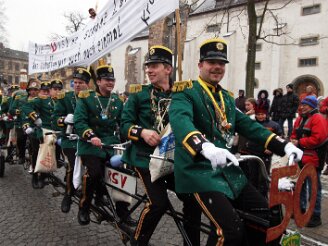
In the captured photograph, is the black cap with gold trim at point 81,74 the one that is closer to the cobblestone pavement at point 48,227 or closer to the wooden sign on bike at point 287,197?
the cobblestone pavement at point 48,227

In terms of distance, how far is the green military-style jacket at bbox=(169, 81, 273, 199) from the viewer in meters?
2.49

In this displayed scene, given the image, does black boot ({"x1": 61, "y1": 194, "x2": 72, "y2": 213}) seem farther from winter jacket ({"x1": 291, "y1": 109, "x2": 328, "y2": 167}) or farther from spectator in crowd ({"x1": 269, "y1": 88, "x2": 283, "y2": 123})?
spectator in crowd ({"x1": 269, "y1": 88, "x2": 283, "y2": 123})

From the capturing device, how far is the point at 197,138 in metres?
2.38

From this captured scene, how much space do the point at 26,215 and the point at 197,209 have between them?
3.30 metres

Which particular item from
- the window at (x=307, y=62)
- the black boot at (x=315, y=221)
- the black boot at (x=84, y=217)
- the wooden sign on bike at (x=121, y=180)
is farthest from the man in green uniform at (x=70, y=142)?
the window at (x=307, y=62)

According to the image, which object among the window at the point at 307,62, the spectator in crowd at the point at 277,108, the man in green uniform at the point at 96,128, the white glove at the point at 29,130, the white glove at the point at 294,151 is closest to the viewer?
the white glove at the point at 294,151

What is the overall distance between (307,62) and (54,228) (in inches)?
947

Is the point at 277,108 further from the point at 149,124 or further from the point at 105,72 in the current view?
the point at 149,124

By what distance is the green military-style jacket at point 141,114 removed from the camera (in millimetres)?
3568

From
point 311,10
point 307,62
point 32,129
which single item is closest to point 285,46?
point 307,62

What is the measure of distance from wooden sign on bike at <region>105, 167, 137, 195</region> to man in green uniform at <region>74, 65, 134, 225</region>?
148 millimetres

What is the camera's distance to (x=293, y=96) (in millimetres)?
12781

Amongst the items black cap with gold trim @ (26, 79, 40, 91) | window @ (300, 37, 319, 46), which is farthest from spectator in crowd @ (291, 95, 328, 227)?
window @ (300, 37, 319, 46)

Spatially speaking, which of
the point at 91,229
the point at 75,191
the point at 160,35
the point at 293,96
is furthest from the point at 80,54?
the point at 160,35
